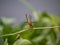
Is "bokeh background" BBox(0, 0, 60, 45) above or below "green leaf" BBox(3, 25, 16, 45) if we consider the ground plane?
above

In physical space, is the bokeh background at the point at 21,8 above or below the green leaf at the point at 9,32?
above

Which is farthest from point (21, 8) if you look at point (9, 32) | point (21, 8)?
point (9, 32)

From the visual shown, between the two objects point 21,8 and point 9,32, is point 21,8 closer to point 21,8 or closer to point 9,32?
point 21,8

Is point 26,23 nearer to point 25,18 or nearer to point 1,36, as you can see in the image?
point 25,18

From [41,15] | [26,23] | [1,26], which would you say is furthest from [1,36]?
[41,15]

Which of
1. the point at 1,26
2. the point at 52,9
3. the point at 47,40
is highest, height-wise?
the point at 52,9

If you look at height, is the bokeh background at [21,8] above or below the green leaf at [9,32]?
above

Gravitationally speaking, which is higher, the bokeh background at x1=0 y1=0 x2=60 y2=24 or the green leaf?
the bokeh background at x1=0 y1=0 x2=60 y2=24

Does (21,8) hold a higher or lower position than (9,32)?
higher
